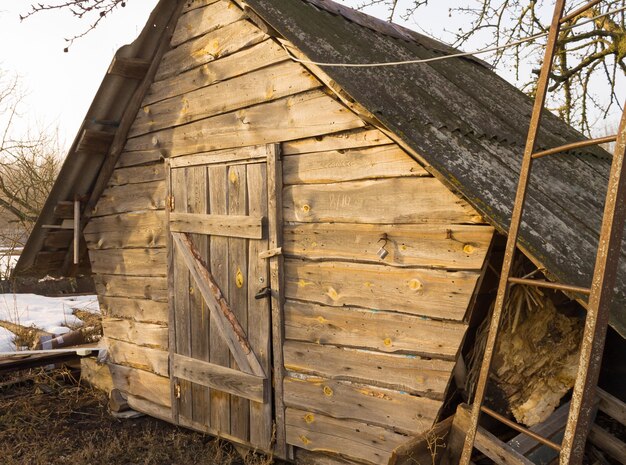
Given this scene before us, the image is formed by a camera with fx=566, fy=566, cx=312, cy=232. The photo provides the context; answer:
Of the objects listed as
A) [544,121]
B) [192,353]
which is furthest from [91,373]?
[544,121]

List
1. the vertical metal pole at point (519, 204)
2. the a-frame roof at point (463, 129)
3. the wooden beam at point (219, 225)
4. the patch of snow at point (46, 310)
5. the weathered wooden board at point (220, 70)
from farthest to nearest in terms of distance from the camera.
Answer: the patch of snow at point (46, 310), the wooden beam at point (219, 225), the weathered wooden board at point (220, 70), the a-frame roof at point (463, 129), the vertical metal pole at point (519, 204)

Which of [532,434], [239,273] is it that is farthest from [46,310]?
[532,434]

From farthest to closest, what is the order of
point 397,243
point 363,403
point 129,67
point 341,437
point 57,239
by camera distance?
point 57,239 → point 129,67 → point 341,437 → point 363,403 → point 397,243

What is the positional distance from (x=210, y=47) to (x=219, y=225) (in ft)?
5.24

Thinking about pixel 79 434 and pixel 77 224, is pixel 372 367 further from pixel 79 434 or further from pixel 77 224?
pixel 77 224

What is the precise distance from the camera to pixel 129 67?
18.2 ft

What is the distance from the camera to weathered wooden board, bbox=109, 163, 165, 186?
573 centimetres

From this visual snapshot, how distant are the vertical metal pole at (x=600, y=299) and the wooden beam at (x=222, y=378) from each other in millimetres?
2652

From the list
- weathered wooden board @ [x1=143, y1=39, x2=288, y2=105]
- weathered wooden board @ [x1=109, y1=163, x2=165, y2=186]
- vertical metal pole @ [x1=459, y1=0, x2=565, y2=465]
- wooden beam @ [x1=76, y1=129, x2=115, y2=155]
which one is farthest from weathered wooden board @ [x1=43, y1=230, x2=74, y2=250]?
vertical metal pole @ [x1=459, y1=0, x2=565, y2=465]

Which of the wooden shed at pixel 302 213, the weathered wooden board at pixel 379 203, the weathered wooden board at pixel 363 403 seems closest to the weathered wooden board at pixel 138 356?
the wooden shed at pixel 302 213

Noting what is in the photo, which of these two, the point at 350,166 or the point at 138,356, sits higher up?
the point at 350,166

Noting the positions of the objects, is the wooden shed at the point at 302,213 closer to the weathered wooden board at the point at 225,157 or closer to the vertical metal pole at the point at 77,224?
the weathered wooden board at the point at 225,157

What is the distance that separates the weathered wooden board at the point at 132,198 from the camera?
574cm

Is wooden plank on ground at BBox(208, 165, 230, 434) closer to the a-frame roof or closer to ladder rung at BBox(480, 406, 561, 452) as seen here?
the a-frame roof
